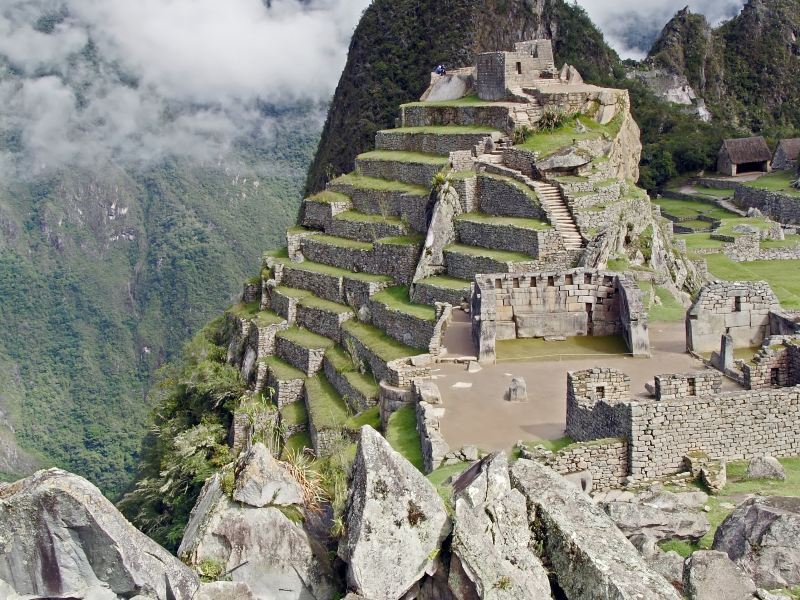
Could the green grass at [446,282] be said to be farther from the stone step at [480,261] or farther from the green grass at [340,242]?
the green grass at [340,242]

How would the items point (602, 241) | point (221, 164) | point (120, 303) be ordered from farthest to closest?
1. point (221, 164)
2. point (120, 303)
3. point (602, 241)

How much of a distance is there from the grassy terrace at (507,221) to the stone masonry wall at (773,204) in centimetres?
2147

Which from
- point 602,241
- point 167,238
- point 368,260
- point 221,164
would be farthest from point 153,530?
point 221,164

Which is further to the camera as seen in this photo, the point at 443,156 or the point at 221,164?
the point at 221,164

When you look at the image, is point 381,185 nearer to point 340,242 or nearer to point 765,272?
point 340,242

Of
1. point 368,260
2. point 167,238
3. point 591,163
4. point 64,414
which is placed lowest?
point 64,414

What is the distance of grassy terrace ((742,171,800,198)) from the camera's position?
47.3 metres

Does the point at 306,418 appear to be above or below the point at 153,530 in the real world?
above

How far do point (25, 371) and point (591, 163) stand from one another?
2766 inches

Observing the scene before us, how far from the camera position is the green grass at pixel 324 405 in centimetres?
2414

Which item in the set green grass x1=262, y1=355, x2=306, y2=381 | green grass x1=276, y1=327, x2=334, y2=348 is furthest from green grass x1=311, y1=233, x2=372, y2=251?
green grass x1=262, y1=355, x2=306, y2=381

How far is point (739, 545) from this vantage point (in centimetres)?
877

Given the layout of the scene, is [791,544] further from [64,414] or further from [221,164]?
[221,164]

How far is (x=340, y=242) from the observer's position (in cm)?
3128
